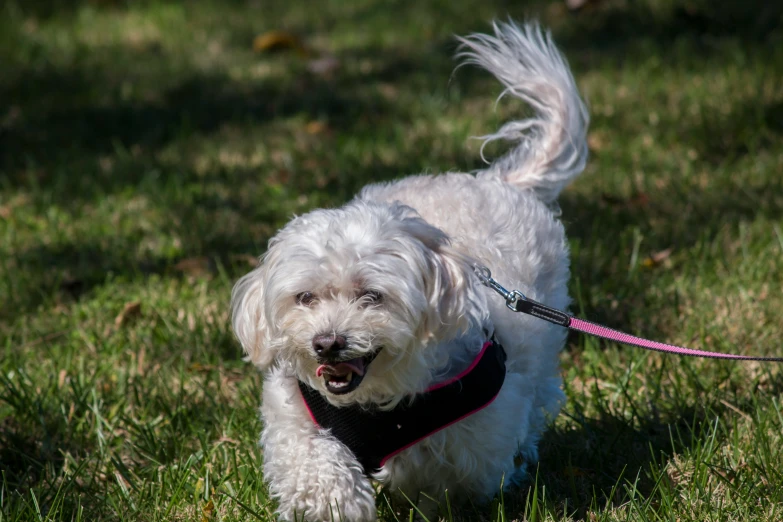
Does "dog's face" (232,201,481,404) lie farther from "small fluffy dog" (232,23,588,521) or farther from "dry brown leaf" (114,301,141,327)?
"dry brown leaf" (114,301,141,327)

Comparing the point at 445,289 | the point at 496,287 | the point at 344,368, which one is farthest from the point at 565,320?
the point at 344,368

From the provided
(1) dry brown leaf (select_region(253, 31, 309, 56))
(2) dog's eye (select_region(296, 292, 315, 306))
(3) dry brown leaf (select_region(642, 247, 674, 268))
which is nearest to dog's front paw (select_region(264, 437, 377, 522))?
(2) dog's eye (select_region(296, 292, 315, 306))

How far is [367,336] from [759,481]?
50.5 inches

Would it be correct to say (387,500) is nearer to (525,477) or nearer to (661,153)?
(525,477)

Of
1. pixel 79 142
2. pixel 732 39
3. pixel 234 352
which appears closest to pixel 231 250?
pixel 234 352

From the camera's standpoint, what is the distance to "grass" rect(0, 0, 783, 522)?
3.07 meters

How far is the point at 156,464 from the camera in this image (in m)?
3.17

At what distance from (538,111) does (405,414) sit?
167cm

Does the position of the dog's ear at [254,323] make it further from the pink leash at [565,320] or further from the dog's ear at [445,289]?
Result: the pink leash at [565,320]

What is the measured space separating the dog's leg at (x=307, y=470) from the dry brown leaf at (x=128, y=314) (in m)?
1.59

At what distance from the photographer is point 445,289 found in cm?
265

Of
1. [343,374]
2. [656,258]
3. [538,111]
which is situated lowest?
[656,258]

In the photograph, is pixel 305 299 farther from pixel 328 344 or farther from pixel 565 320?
pixel 565 320

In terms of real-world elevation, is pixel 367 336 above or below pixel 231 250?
above
